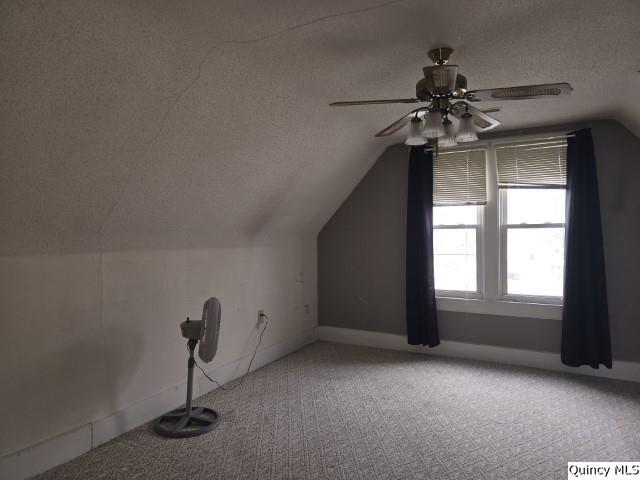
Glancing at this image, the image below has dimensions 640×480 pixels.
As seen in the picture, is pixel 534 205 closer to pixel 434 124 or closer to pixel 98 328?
pixel 434 124

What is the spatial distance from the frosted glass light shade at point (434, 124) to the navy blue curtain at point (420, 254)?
7.00 feet

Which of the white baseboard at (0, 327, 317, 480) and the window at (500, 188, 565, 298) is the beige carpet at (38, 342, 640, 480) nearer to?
the white baseboard at (0, 327, 317, 480)

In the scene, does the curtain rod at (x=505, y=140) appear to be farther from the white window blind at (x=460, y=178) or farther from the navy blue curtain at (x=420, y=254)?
the navy blue curtain at (x=420, y=254)

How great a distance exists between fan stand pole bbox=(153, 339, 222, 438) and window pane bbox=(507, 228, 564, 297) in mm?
3025

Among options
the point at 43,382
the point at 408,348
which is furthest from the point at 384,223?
the point at 43,382

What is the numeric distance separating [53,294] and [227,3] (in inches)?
72.5

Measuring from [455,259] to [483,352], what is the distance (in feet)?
3.17

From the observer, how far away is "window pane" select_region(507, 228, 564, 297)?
3.98 m

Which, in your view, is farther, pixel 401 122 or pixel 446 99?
pixel 401 122

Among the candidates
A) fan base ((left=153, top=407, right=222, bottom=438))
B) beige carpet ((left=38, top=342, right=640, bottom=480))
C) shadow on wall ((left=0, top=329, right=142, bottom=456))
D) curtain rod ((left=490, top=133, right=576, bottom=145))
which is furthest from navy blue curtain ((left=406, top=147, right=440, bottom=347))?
shadow on wall ((left=0, top=329, right=142, bottom=456))

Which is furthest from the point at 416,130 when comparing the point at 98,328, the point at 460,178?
the point at 98,328

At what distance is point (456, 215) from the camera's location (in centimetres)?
440

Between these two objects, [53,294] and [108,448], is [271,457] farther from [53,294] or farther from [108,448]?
[53,294]

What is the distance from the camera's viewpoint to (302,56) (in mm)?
2309
